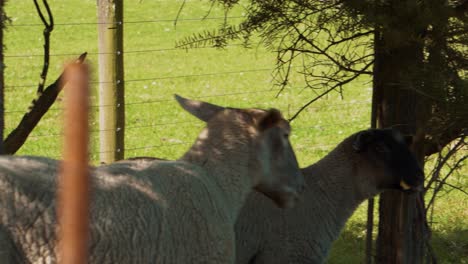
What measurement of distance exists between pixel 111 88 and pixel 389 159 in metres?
2.51

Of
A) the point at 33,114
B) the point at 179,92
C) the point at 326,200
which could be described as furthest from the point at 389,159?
the point at 179,92

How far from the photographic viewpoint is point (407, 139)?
558cm

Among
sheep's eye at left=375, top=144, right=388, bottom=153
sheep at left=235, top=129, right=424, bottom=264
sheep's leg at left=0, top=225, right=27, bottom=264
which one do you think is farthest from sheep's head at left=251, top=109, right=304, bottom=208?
sheep's leg at left=0, top=225, right=27, bottom=264

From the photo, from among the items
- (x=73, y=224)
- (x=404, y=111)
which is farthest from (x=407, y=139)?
(x=73, y=224)

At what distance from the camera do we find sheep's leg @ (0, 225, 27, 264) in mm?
2672

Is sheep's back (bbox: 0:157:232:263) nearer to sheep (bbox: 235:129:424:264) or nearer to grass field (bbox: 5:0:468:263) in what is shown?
sheep (bbox: 235:129:424:264)

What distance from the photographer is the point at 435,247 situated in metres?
7.34

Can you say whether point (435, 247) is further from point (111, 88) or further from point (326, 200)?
point (111, 88)

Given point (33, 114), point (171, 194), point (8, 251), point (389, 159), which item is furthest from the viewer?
point (389, 159)

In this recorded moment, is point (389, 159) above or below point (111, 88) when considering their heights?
below

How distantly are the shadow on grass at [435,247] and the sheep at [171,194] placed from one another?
2.67 meters

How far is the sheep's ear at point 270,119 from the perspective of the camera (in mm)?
4199

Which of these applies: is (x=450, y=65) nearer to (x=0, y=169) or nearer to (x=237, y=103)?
(x=0, y=169)

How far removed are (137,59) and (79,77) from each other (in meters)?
15.4
